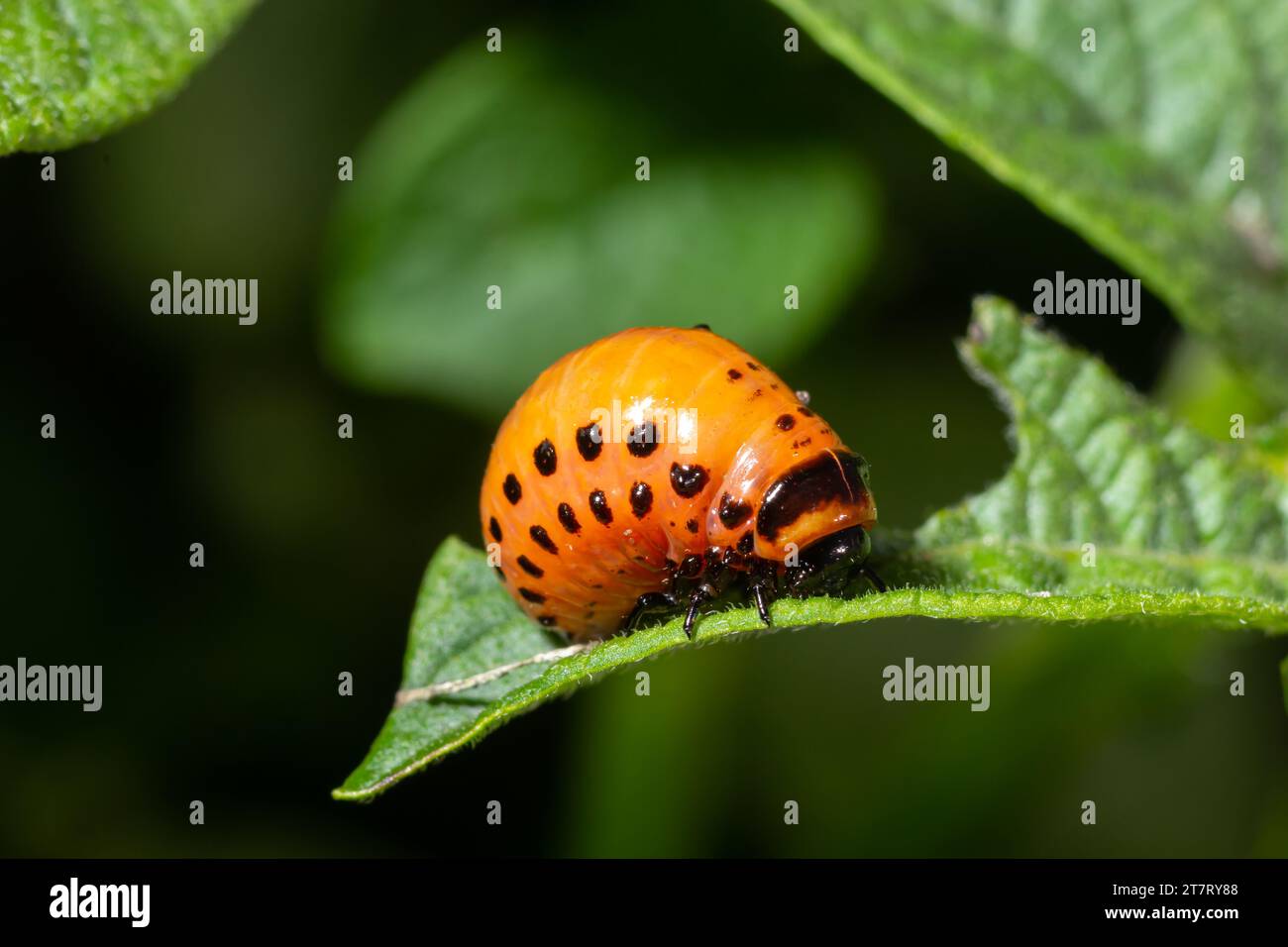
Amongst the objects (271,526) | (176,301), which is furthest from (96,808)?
(176,301)

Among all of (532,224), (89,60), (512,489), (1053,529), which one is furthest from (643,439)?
(532,224)

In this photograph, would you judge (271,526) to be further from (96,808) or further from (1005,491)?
(1005,491)

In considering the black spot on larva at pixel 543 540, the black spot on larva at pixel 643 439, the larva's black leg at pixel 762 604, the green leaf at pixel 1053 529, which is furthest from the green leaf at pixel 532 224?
the larva's black leg at pixel 762 604

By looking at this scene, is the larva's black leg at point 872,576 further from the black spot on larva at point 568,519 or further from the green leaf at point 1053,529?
the black spot on larva at point 568,519

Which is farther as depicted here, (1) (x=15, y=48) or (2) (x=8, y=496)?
(2) (x=8, y=496)

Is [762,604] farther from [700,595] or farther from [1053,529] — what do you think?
[1053,529]

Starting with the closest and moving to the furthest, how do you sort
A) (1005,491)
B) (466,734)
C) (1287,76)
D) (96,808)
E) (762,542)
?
(466,734)
(762,542)
(1005,491)
(1287,76)
(96,808)

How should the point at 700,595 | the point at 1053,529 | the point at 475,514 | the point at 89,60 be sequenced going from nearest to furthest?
the point at 89,60 → the point at 700,595 → the point at 1053,529 → the point at 475,514
